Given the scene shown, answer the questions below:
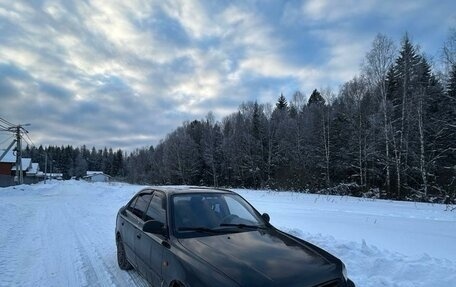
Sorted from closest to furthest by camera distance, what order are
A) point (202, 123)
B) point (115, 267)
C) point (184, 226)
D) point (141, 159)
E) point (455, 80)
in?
point (184, 226), point (115, 267), point (455, 80), point (202, 123), point (141, 159)

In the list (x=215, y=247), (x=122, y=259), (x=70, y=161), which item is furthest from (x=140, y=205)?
(x=70, y=161)

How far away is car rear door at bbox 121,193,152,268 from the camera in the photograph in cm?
571

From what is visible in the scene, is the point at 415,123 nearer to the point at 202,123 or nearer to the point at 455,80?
the point at 455,80

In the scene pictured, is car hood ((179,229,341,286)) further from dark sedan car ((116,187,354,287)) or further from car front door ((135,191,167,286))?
car front door ((135,191,167,286))

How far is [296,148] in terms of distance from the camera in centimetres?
5156

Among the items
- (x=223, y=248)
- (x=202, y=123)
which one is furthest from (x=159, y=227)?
(x=202, y=123)

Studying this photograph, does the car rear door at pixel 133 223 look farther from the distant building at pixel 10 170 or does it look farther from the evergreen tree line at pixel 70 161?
the evergreen tree line at pixel 70 161

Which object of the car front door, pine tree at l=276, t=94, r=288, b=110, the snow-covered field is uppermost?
pine tree at l=276, t=94, r=288, b=110

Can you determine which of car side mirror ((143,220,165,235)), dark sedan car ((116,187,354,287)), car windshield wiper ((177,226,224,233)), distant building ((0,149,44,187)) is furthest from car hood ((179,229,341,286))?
distant building ((0,149,44,187))

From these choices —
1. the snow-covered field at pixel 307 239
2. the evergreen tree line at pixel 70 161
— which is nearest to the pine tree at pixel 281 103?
the snow-covered field at pixel 307 239

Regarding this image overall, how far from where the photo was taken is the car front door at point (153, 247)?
14.7 ft

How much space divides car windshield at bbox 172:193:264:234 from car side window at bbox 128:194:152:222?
3.45 feet

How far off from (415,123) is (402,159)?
3.64 meters

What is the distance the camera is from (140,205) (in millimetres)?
6148
